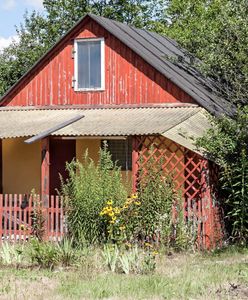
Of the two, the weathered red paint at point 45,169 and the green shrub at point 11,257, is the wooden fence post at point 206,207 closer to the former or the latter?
the weathered red paint at point 45,169

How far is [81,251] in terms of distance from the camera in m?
13.7

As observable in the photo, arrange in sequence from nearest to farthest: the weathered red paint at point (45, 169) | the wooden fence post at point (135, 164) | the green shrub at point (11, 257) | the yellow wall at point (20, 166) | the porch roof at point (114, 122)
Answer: the green shrub at point (11, 257)
the wooden fence post at point (135, 164)
the porch roof at point (114, 122)
the weathered red paint at point (45, 169)
the yellow wall at point (20, 166)

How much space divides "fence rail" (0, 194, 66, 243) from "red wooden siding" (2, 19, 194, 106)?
4499mm

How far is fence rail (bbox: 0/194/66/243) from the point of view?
16.2 metres

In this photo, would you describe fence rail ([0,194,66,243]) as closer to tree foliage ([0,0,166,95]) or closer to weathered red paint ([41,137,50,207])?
weathered red paint ([41,137,50,207])

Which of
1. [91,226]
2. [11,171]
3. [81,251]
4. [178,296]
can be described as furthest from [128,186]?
[11,171]

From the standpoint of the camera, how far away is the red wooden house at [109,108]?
1698 cm

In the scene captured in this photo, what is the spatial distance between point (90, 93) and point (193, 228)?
6.18m

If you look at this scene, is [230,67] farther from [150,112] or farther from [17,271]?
[17,271]

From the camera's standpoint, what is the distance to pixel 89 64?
2034 centimetres

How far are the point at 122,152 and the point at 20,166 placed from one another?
3367 mm

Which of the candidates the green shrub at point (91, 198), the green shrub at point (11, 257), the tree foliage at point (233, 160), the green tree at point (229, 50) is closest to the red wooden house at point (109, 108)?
the tree foliage at point (233, 160)

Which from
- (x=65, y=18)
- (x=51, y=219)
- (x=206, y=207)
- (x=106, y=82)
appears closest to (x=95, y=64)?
(x=106, y=82)

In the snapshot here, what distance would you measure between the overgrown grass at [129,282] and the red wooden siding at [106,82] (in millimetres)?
6752
